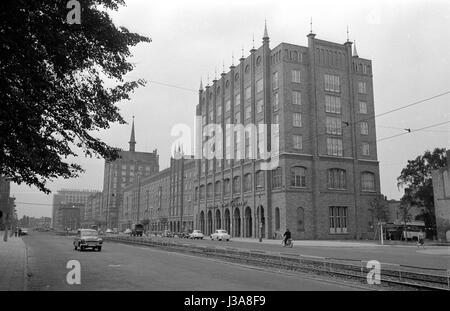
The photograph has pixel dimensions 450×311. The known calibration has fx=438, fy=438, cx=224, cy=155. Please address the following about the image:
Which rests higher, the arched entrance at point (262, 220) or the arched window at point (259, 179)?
the arched window at point (259, 179)

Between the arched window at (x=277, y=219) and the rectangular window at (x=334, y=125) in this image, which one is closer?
the arched window at (x=277, y=219)

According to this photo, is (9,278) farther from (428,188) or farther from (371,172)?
(428,188)

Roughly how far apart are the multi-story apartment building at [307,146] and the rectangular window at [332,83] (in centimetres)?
16

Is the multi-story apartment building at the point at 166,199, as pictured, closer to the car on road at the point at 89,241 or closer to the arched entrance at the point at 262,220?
the arched entrance at the point at 262,220

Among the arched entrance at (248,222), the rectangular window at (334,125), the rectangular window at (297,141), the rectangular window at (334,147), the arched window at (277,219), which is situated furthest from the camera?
the arched entrance at (248,222)

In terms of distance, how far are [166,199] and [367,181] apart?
57969 mm

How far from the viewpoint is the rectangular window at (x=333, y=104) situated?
6694 cm

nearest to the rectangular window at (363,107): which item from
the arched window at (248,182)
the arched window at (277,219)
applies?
the arched window at (248,182)
